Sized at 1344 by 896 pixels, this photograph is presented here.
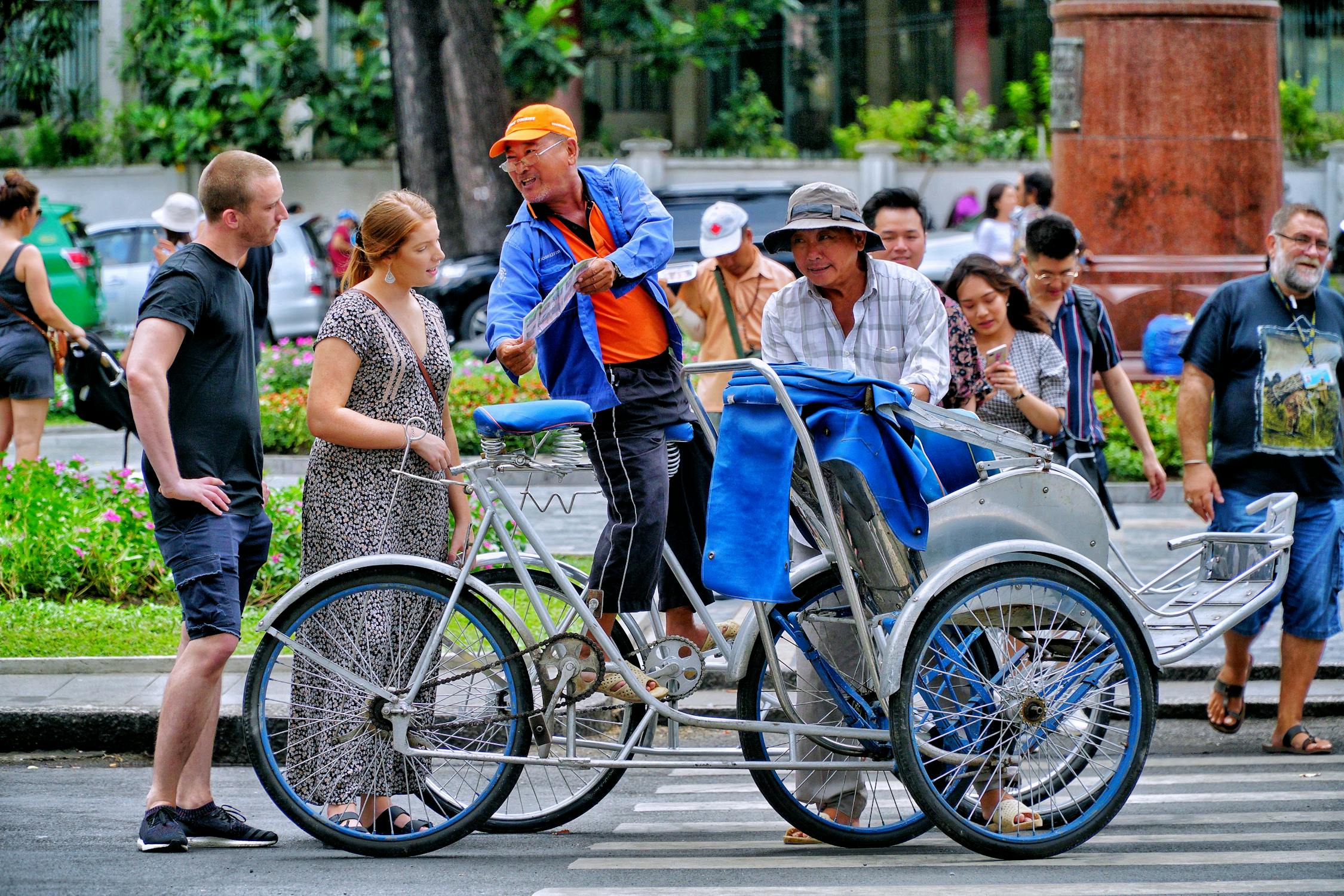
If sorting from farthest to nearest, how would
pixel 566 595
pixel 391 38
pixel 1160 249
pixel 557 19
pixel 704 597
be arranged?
pixel 557 19 < pixel 391 38 < pixel 1160 249 < pixel 704 597 < pixel 566 595

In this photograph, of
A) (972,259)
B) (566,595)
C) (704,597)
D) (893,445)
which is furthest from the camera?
(972,259)

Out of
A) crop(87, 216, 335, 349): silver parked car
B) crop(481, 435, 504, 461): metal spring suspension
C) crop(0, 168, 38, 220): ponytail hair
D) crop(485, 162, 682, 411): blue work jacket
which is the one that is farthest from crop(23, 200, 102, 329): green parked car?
crop(481, 435, 504, 461): metal spring suspension

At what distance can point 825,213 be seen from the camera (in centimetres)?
497

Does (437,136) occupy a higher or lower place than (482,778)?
higher

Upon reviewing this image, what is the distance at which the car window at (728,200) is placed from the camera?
67.5 feet

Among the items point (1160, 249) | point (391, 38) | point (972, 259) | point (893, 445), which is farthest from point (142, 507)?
point (391, 38)

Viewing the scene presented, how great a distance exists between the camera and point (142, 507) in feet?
27.8

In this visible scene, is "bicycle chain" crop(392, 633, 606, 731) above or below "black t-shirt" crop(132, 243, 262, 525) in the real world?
below

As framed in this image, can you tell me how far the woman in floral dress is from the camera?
191 inches

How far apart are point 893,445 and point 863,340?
65 centimetres

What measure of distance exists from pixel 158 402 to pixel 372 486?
644 millimetres

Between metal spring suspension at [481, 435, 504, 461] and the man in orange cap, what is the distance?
21 centimetres

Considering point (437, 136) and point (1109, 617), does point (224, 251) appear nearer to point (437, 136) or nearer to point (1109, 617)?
point (1109, 617)

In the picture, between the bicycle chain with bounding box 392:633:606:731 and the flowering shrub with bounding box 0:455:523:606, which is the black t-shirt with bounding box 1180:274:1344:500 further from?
the flowering shrub with bounding box 0:455:523:606
